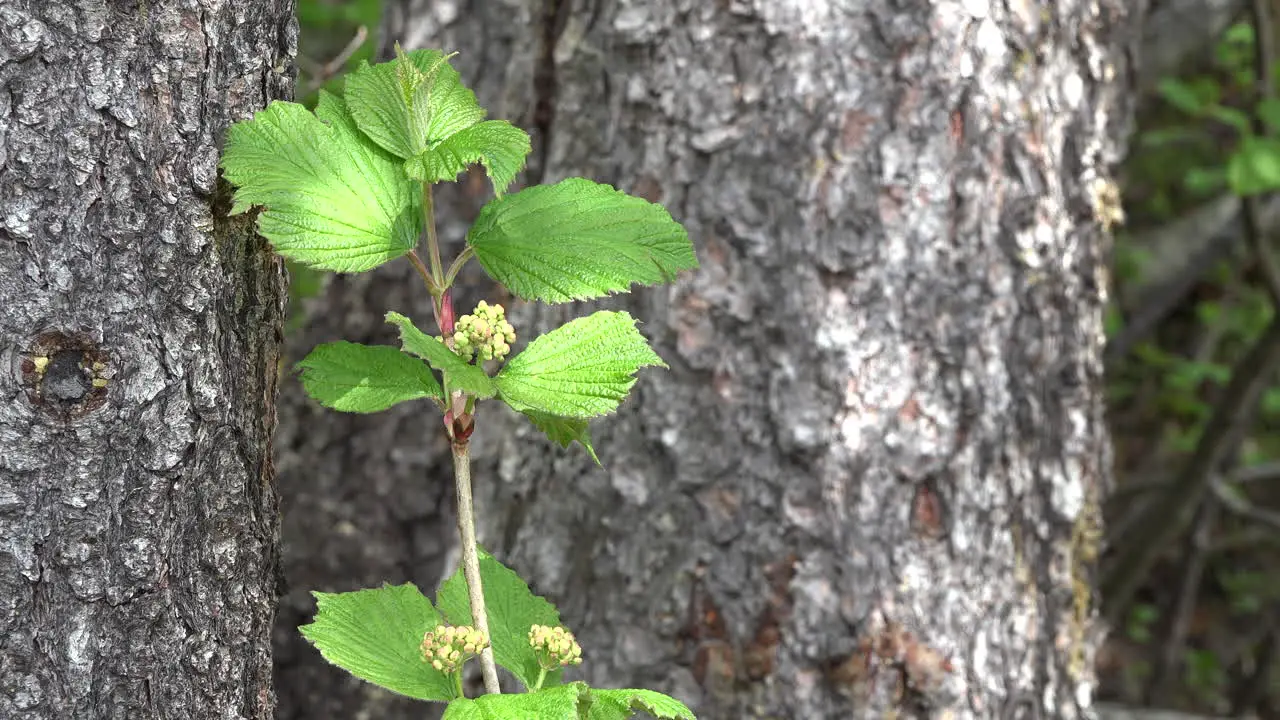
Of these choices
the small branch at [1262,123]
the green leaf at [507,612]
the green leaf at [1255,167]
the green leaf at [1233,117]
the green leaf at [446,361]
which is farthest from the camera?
the small branch at [1262,123]

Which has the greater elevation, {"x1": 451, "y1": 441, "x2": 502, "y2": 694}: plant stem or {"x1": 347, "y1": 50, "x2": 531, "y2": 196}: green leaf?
{"x1": 347, "y1": 50, "x2": 531, "y2": 196}: green leaf

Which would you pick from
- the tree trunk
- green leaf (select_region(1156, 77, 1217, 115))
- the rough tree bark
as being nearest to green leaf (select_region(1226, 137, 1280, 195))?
green leaf (select_region(1156, 77, 1217, 115))

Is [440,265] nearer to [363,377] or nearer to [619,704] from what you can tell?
[363,377]

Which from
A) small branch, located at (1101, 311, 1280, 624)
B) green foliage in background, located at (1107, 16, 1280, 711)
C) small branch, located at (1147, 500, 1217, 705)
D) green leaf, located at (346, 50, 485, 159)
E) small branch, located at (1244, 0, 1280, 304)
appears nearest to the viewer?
green leaf, located at (346, 50, 485, 159)

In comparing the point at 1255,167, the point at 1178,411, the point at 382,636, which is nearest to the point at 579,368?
the point at 382,636

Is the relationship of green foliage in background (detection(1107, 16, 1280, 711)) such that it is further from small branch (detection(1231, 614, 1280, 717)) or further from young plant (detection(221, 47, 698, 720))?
young plant (detection(221, 47, 698, 720))

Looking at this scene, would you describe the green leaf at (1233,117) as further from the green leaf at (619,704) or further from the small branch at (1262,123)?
the green leaf at (619,704)

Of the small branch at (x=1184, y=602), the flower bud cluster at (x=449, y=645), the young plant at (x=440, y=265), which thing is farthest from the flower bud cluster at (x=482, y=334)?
the small branch at (x=1184, y=602)
